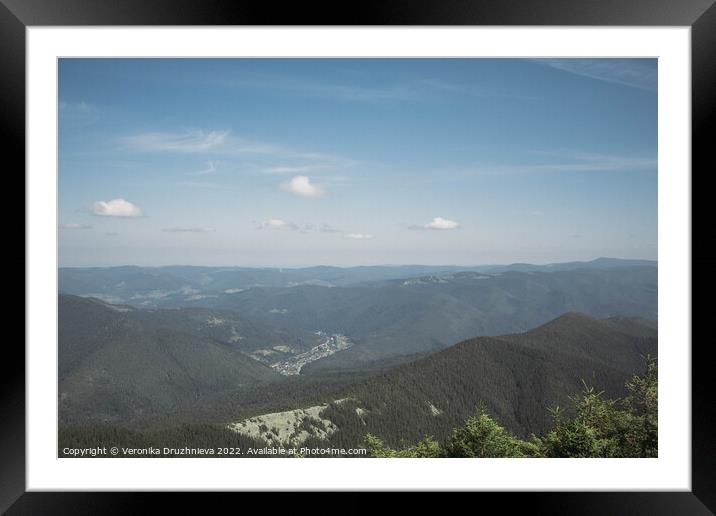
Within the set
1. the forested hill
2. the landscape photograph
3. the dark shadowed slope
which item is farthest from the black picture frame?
the dark shadowed slope

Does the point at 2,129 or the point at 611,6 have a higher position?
the point at 611,6

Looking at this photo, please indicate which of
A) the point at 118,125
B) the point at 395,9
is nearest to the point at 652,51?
the point at 395,9

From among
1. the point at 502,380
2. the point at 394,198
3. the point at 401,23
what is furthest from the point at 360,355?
the point at 401,23

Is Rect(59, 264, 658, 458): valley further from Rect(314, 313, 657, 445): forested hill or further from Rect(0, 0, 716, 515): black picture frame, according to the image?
Rect(0, 0, 716, 515): black picture frame

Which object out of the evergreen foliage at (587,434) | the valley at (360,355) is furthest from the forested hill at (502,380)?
the evergreen foliage at (587,434)

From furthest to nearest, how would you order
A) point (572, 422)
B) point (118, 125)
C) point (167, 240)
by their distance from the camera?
point (167, 240), point (118, 125), point (572, 422)

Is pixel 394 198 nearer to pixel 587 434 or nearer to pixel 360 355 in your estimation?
pixel 587 434

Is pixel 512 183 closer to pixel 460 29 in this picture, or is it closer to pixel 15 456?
pixel 460 29

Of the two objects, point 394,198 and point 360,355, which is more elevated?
point 394,198

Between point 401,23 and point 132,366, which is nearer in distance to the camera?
point 401,23
